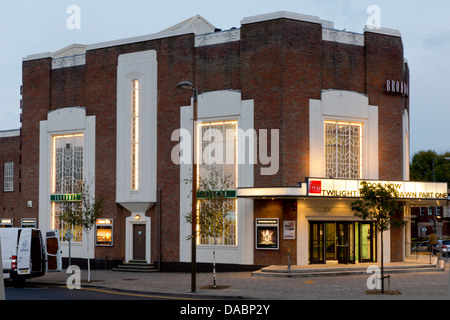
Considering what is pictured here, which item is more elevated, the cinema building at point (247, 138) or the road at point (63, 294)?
the cinema building at point (247, 138)

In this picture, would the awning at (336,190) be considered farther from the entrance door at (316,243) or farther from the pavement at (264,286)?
the pavement at (264,286)

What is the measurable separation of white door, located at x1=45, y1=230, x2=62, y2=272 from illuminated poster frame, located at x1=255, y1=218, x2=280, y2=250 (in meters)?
9.37

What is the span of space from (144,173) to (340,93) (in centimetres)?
1126

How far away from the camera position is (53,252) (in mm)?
27016

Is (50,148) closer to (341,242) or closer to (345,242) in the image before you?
(341,242)

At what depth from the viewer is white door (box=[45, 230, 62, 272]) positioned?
26141mm

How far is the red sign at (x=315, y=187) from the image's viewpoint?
89.4ft

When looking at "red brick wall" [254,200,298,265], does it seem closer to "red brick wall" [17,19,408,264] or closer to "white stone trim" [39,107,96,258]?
"red brick wall" [17,19,408,264]

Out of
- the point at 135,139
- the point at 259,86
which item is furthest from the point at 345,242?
the point at 135,139

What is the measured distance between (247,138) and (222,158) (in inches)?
70.3

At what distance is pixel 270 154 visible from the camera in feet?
94.6

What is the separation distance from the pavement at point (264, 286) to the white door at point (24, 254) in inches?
88.5

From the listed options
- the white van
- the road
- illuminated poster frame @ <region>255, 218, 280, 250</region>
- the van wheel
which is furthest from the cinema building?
the road

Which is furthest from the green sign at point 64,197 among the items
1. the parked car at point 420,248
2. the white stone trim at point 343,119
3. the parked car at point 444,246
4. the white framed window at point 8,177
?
the parked car at point 444,246
